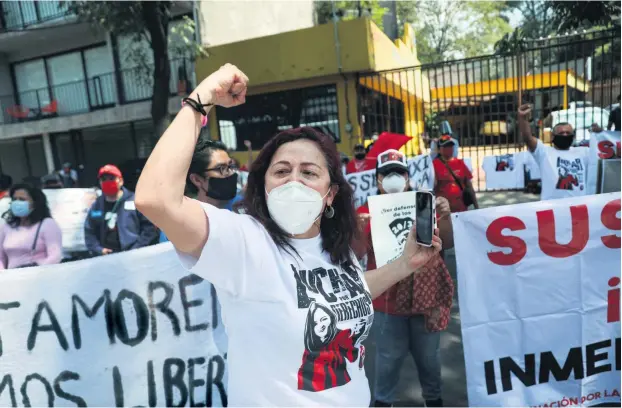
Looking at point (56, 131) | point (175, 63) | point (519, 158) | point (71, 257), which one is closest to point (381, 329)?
point (71, 257)

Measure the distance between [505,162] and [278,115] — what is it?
5743mm

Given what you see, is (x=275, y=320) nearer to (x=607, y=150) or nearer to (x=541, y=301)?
(x=541, y=301)

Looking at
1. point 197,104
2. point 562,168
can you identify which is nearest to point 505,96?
point 562,168

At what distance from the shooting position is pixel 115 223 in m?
4.49

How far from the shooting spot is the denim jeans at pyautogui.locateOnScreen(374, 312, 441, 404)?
A: 9.39ft

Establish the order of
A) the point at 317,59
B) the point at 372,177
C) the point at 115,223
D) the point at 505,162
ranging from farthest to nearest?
the point at 317,59 < the point at 505,162 < the point at 372,177 < the point at 115,223

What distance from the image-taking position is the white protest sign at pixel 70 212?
262 inches

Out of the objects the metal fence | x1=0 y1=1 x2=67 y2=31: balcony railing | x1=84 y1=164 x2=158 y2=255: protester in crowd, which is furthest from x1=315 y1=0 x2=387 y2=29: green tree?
x1=84 y1=164 x2=158 y2=255: protester in crowd

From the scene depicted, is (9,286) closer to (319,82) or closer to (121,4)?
(121,4)

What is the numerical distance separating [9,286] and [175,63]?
12.7 meters

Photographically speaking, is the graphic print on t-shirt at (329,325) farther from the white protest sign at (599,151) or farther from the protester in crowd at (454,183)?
the white protest sign at (599,151)

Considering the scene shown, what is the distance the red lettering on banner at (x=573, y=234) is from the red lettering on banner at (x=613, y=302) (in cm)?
30

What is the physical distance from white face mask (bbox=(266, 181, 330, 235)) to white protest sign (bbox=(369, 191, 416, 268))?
2.99ft

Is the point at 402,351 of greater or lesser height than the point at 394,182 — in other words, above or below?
below
